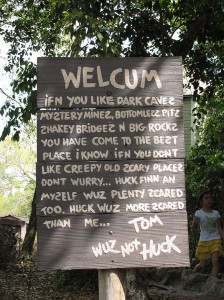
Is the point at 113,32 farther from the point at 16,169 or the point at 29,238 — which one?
the point at 16,169

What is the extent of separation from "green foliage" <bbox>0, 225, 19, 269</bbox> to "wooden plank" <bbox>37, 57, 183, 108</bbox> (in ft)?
28.8

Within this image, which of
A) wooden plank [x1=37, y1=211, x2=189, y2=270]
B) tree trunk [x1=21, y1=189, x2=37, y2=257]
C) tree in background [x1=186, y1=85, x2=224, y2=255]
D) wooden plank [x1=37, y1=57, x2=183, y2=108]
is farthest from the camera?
tree trunk [x1=21, y1=189, x2=37, y2=257]

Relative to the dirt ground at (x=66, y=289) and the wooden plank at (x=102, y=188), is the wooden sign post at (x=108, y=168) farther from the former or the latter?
the dirt ground at (x=66, y=289)

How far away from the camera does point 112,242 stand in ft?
12.4

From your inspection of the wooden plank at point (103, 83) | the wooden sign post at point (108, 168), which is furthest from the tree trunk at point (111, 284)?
the wooden plank at point (103, 83)

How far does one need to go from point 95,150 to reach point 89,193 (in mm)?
317

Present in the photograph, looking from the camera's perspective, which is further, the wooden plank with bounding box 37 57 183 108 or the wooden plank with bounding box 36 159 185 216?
the wooden plank with bounding box 37 57 183 108

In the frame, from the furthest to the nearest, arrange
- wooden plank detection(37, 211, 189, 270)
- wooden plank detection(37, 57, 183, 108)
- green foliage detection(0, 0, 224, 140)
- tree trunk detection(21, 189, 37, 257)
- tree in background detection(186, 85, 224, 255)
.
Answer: tree trunk detection(21, 189, 37, 257)
tree in background detection(186, 85, 224, 255)
green foliage detection(0, 0, 224, 140)
wooden plank detection(37, 57, 183, 108)
wooden plank detection(37, 211, 189, 270)

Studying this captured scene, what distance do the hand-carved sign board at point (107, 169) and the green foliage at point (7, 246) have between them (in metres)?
8.66

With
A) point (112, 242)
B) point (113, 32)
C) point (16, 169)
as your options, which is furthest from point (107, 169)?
point (16, 169)

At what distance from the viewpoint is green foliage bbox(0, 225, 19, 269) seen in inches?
480

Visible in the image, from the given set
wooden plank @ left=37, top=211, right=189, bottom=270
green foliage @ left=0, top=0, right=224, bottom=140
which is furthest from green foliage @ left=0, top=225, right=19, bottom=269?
wooden plank @ left=37, top=211, right=189, bottom=270

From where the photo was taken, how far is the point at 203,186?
1083 centimetres

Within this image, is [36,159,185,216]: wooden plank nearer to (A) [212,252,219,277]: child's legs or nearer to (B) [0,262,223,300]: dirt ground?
(B) [0,262,223,300]: dirt ground
